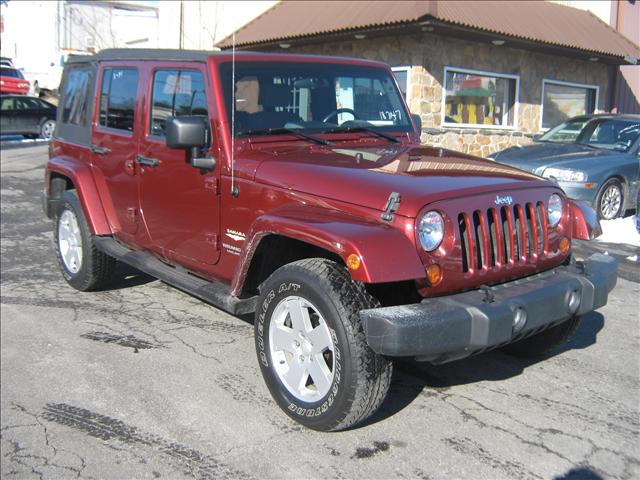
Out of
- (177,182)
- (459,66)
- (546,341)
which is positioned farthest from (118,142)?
(459,66)

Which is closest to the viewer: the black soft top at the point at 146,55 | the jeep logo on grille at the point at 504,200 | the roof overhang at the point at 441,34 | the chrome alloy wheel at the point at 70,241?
the jeep logo on grille at the point at 504,200

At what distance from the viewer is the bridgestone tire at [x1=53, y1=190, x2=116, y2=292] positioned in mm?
5902

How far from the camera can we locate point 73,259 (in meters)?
6.23

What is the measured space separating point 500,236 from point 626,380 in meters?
1.53

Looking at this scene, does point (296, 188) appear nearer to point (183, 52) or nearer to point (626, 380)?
point (183, 52)

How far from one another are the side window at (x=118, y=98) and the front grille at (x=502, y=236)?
302cm

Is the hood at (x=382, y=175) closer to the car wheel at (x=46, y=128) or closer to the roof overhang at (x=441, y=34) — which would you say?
the roof overhang at (x=441, y=34)

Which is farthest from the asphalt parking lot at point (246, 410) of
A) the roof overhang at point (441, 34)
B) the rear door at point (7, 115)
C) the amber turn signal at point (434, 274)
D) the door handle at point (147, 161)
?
the rear door at point (7, 115)

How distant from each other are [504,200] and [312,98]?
167cm

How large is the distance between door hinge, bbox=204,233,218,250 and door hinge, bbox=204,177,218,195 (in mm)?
288

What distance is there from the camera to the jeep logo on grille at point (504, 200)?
12.2ft

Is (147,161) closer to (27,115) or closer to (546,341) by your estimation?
(546,341)

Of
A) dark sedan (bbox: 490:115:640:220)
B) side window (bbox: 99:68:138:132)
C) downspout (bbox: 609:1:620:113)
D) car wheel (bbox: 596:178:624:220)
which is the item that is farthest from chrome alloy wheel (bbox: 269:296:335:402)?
downspout (bbox: 609:1:620:113)

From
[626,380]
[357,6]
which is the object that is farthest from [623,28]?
[626,380]
